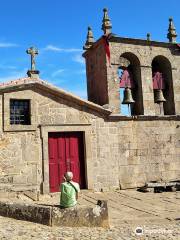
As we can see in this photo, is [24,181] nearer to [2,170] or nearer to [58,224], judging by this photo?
[2,170]

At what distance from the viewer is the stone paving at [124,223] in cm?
570

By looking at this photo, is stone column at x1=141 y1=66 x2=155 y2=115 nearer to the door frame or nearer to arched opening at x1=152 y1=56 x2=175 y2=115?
arched opening at x1=152 y1=56 x2=175 y2=115

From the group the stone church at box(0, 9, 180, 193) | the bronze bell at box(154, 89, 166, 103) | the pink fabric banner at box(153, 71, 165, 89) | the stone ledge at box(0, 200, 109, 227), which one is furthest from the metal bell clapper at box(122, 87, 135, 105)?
the stone ledge at box(0, 200, 109, 227)

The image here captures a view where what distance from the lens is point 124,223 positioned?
7.14 meters

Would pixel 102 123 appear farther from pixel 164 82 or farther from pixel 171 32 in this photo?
pixel 171 32

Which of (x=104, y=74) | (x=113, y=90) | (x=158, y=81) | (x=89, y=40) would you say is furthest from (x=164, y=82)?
(x=89, y=40)

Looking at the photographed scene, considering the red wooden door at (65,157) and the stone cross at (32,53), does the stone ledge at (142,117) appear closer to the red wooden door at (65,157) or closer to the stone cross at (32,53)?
the red wooden door at (65,157)

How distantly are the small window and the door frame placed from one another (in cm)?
66

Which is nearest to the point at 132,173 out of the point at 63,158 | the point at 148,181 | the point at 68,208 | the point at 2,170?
the point at 148,181

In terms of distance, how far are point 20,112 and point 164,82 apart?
19.9 ft

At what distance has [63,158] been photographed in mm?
11789

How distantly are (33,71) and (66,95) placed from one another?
1997 mm

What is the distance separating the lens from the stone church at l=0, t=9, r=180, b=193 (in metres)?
11.2

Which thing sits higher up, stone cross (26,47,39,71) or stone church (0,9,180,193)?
stone cross (26,47,39,71)
